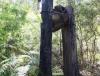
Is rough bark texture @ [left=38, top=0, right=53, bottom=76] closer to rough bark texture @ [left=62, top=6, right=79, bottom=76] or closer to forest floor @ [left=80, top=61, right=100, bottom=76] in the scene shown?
rough bark texture @ [left=62, top=6, right=79, bottom=76]

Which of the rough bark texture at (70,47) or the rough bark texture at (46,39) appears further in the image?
the rough bark texture at (70,47)

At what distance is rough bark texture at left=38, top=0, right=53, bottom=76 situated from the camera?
4.57m

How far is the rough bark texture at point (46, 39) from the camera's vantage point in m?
4.57

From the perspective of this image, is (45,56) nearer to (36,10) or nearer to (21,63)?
(21,63)

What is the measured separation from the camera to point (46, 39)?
4590 millimetres

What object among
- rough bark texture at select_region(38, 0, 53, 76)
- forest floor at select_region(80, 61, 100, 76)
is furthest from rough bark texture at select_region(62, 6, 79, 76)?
forest floor at select_region(80, 61, 100, 76)

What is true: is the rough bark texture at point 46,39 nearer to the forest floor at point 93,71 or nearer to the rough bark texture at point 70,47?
the rough bark texture at point 70,47

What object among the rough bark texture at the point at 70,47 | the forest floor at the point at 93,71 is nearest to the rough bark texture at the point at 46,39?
the rough bark texture at the point at 70,47

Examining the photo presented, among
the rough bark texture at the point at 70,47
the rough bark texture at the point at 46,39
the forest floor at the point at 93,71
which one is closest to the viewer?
the rough bark texture at the point at 46,39

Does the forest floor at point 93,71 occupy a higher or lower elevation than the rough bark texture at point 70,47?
lower

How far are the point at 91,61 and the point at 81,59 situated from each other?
1.47ft

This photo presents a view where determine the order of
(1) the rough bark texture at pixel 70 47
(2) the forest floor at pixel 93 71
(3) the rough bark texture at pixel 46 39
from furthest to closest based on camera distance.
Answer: (2) the forest floor at pixel 93 71 → (1) the rough bark texture at pixel 70 47 → (3) the rough bark texture at pixel 46 39

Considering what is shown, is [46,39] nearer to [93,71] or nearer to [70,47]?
[70,47]

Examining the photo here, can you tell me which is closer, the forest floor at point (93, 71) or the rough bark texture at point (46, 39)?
the rough bark texture at point (46, 39)
